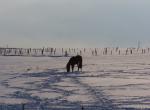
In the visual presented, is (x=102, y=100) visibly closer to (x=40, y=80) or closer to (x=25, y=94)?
(x=25, y=94)

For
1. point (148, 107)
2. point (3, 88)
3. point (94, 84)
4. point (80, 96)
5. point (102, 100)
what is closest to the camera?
point (148, 107)

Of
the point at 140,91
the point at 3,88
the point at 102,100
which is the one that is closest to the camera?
the point at 102,100

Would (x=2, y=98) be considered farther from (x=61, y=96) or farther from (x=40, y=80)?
(x=40, y=80)

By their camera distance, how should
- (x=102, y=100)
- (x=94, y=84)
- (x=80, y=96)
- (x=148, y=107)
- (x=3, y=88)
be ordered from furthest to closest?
(x=94, y=84), (x=3, y=88), (x=80, y=96), (x=102, y=100), (x=148, y=107)

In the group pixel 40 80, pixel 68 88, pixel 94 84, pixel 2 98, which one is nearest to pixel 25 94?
pixel 2 98

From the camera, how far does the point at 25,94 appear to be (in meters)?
22.0

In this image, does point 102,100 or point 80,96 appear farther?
point 80,96

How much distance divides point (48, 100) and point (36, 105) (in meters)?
1.75

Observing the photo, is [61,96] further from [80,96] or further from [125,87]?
[125,87]

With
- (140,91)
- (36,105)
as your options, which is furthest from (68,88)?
(36,105)

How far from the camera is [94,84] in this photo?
87.2 ft

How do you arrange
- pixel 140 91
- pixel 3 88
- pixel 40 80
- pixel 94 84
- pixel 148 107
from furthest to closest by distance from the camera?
pixel 40 80
pixel 94 84
pixel 3 88
pixel 140 91
pixel 148 107

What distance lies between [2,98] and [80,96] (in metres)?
3.74

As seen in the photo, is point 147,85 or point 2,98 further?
point 147,85
